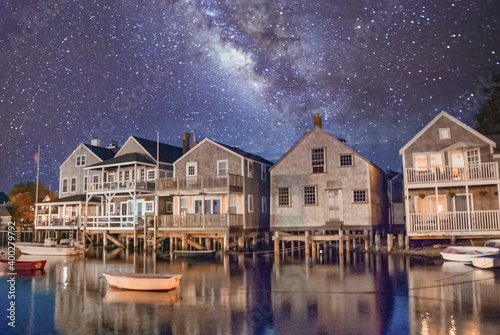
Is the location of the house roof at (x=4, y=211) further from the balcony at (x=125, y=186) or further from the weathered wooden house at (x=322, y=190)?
the weathered wooden house at (x=322, y=190)

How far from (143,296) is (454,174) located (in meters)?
24.8

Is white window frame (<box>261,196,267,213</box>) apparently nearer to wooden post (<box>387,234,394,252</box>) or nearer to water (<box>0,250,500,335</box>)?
wooden post (<box>387,234,394,252</box>)

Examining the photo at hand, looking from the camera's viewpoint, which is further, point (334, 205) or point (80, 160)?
point (80, 160)

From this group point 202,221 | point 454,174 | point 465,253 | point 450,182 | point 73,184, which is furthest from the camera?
point 73,184

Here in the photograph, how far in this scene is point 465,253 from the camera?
2816 cm

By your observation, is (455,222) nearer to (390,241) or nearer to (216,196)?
(390,241)

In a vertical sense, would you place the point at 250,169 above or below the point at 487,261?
above

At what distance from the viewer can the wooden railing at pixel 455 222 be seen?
30453mm

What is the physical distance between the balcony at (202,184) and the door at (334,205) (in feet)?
26.8

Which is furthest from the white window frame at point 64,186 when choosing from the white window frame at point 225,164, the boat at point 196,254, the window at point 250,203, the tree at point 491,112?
the tree at point 491,112

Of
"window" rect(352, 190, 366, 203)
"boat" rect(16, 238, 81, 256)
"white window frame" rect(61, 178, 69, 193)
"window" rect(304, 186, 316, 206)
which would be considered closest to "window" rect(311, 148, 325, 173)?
"window" rect(304, 186, 316, 206)

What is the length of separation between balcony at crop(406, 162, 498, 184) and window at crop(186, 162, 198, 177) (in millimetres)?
20137

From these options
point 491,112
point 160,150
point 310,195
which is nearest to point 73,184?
point 160,150

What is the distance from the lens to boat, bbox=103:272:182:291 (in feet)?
63.6
